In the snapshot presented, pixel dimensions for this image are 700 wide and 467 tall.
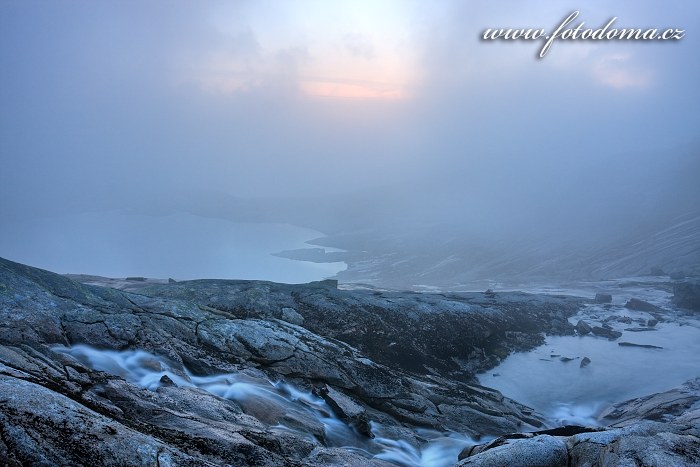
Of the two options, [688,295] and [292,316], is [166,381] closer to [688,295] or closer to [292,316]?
[292,316]

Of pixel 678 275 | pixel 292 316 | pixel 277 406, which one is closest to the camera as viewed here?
pixel 277 406

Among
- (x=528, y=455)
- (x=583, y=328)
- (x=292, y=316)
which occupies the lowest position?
(x=528, y=455)

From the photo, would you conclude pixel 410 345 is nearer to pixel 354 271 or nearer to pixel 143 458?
pixel 143 458

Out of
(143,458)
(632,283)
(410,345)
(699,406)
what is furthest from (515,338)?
(632,283)

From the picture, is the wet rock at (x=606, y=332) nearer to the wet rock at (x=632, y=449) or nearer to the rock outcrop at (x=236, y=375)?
the rock outcrop at (x=236, y=375)

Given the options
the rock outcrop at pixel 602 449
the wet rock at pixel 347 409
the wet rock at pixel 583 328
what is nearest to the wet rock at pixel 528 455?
the rock outcrop at pixel 602 449

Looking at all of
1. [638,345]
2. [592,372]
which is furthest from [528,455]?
[638,345]

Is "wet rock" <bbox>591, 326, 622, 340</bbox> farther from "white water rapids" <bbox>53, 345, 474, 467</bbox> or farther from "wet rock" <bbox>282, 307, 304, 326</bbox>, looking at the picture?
"wet rock" <bbox>282, 307, 304, 326</bbox>

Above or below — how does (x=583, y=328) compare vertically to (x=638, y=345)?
above
